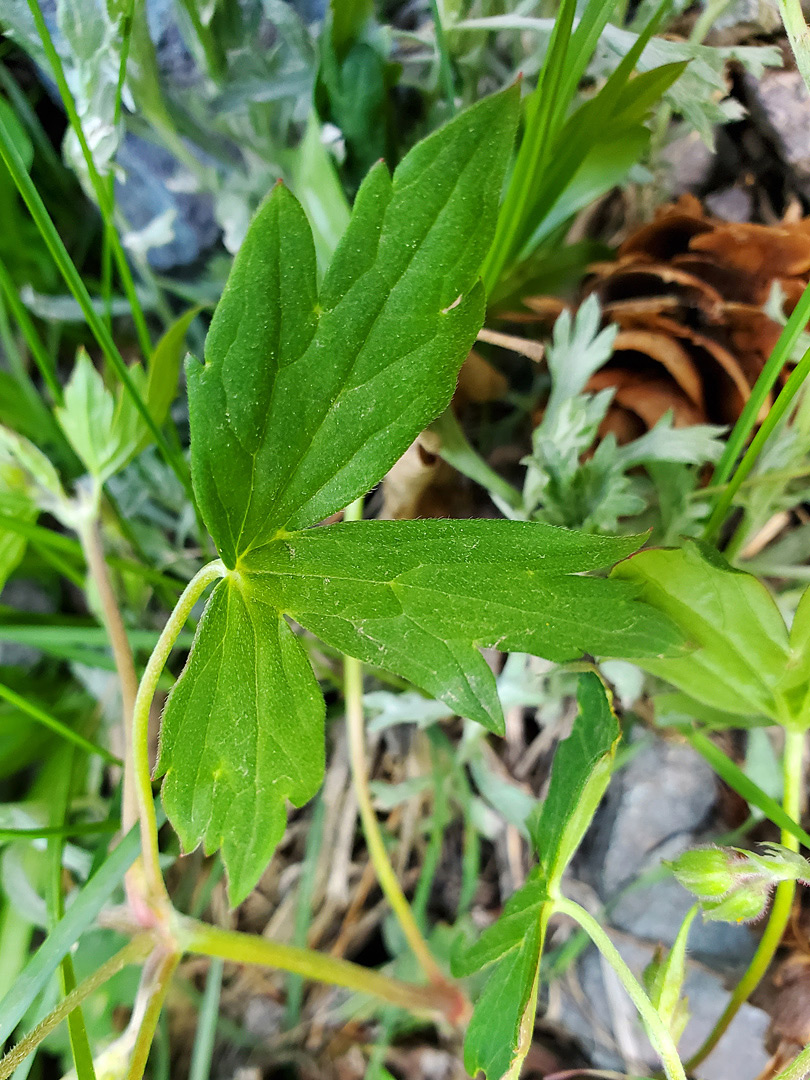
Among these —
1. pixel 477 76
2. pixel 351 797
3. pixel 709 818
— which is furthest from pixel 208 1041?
pixel 477 76

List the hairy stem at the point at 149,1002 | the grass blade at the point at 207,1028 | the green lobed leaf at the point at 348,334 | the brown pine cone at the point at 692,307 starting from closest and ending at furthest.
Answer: the green lobed leaf at the point at 348,334, the hairy stem at the point at 149,1002, the brown pine cone at the point at 692,307, the grass blade at the point at 207,1028

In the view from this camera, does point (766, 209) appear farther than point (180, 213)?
No

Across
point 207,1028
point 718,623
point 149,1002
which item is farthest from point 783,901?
point 207,1028

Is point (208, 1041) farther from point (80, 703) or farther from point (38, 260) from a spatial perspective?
point (38, 260)

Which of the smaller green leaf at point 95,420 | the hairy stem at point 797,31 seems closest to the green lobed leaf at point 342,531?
the hairy stem at point 797,31

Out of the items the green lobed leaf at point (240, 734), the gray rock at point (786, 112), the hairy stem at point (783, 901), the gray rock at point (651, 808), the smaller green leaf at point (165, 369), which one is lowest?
the gray rock at point (651, 808)

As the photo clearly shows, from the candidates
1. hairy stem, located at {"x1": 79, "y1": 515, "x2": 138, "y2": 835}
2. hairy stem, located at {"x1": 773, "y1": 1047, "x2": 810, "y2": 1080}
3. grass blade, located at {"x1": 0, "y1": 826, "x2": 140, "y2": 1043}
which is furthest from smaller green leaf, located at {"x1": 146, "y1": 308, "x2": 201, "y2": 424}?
hairy stem, located at {"x1": 773, "y1": 1047, "x2": 810, "y2": 1080}

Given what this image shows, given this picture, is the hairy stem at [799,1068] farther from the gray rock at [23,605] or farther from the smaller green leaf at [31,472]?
the gray rock at [23,605]
